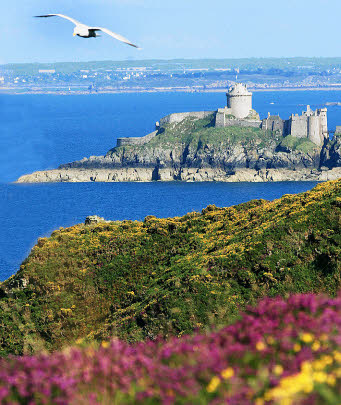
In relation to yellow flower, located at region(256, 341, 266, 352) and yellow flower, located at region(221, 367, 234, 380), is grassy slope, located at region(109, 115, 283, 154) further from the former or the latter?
yellow flower, located at region(221, 367, 234, 380)

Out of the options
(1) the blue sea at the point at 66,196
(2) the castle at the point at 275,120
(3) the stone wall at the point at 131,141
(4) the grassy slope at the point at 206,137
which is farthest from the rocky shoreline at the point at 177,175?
(2) the castle at the point at 275,120

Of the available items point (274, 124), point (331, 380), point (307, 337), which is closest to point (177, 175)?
point (274, 124)

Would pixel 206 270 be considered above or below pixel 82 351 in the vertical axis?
below

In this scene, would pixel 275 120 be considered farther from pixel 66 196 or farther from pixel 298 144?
pixel 66 196

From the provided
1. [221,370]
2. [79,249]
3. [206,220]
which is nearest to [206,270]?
[79,249]

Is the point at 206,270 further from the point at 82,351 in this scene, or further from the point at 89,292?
the point at 82,351

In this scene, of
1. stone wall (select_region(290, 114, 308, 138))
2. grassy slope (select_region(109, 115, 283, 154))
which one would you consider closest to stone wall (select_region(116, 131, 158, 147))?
grassy slope (select_region(109, 115, 283, 154))
